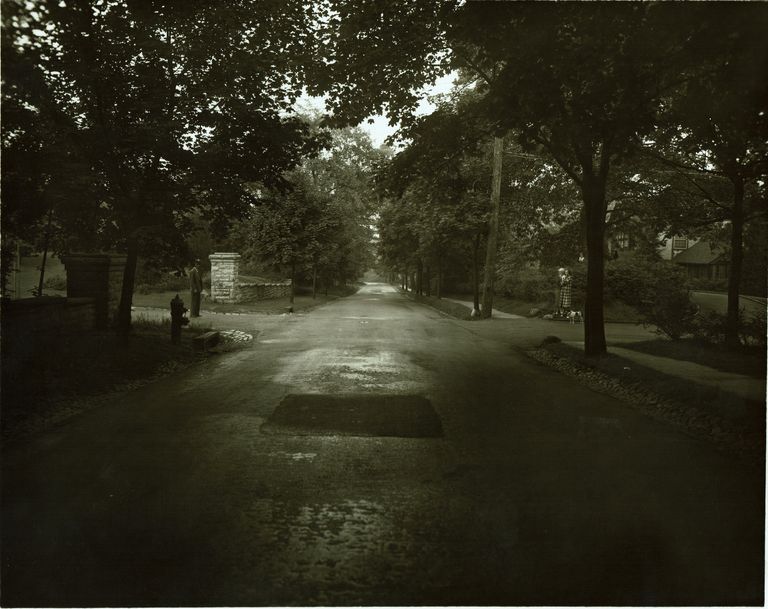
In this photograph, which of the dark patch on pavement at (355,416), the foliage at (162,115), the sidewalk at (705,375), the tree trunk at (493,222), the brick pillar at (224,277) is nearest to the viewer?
the dark patch on pavement at (355,416)

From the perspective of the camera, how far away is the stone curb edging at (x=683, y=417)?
228 inches

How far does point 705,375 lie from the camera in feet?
30.2

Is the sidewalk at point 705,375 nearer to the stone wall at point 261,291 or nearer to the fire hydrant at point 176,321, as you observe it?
the fire hydrant at point 176,321

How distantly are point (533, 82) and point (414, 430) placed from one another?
464 cm

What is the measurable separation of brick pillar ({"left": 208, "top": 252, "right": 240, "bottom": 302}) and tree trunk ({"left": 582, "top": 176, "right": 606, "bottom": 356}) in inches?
727

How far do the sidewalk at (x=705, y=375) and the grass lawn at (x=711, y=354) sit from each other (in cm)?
33

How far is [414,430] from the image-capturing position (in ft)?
20.7

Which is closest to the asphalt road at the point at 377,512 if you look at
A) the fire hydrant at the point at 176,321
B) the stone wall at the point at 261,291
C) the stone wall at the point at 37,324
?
the stone wall at the point at 37,324

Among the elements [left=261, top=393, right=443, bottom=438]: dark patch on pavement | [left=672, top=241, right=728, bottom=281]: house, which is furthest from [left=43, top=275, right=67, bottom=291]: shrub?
[left=672, top=241, right=728, bottom=281]: house

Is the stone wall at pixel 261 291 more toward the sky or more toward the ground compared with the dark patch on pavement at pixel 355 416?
more toward the sky

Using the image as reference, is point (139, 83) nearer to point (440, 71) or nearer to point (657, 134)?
point (440, 71)

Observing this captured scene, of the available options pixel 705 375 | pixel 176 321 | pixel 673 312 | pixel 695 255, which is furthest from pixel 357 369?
pixel 695 255

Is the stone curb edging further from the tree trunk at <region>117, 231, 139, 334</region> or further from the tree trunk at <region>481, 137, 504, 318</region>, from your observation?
the tree trunk at <region>481, 137, 504, 318</region>

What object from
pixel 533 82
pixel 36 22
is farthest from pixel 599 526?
pixel 36 22
